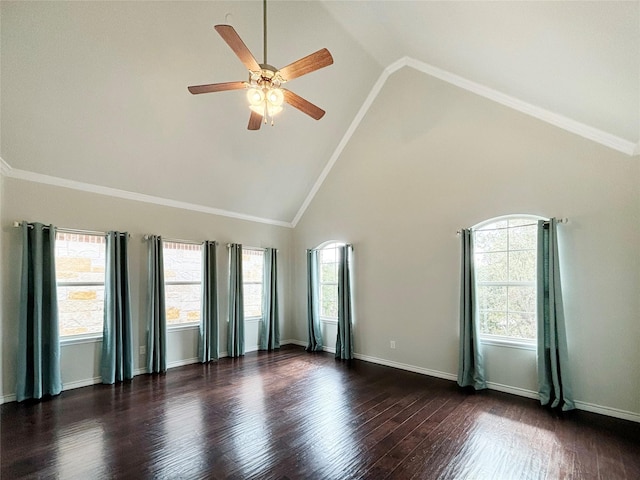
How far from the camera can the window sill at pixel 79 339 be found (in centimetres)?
406

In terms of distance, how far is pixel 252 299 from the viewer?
6344 mm

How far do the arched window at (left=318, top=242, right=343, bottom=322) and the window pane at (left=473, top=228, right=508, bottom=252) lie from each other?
2.54 metres

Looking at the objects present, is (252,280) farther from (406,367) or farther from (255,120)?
(255,120)

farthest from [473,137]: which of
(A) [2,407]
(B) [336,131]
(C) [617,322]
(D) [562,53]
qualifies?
(A) [2,407]

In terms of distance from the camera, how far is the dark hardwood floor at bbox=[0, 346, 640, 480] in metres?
2.41

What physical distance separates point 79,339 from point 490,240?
5772mm

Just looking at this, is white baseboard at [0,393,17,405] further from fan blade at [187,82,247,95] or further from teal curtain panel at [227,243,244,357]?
fan blade at [187,82,247,95]

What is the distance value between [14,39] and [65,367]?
3.79 metres

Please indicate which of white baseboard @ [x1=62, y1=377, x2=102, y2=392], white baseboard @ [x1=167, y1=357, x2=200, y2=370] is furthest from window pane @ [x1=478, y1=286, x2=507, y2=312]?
white baseboard @ [x1=62, y1=377, x2=102, y2=392]

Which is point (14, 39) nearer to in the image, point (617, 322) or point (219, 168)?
point (219, 168)

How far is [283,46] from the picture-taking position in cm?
Result: 373

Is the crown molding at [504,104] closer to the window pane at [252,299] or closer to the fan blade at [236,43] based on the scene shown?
the fan blade at [236,43]

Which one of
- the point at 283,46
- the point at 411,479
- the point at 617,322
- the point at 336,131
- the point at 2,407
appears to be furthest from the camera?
the point at 336,131

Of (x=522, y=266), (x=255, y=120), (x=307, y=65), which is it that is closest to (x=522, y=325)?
(x=522, y=266)
